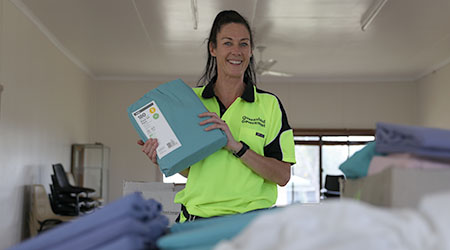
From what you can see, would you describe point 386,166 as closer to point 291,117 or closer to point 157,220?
point 157,220

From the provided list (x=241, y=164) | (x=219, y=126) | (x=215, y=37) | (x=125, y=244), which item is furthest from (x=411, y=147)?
(x=215, y=37)

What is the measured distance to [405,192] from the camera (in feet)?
2.37

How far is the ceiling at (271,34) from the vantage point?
674 centimetres

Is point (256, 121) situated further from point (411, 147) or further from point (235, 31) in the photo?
point (411, 147)

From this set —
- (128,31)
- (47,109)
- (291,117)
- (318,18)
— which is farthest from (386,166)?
(291,117)

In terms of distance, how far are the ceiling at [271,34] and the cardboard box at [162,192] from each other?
4.03 m

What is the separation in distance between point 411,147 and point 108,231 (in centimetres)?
42

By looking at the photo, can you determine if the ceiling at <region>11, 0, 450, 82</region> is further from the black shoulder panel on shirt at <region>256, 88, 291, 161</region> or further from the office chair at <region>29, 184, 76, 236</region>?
the black shoulder panel on shirt at <region>256, 88, 291, 161</region>

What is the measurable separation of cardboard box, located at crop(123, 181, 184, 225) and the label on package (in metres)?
0.99

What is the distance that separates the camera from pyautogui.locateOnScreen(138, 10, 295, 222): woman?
1.51 metres

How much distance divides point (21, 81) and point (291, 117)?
20.7 feet

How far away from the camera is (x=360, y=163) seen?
886 millimetres

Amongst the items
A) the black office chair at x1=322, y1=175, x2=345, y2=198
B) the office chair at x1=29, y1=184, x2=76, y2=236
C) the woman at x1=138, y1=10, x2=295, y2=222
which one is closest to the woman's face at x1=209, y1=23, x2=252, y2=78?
the woman at x1=138, y1=10, x2=295, y2=222

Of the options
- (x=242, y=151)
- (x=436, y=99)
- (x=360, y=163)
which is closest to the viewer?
(x=360, y=163)
